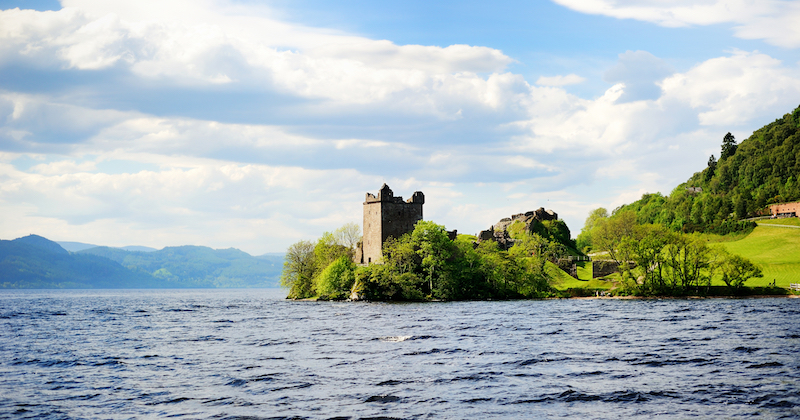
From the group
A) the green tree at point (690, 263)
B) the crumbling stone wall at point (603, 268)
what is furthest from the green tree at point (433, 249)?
the green tree at point (690, 263)

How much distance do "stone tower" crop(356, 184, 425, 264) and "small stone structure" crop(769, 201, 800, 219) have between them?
319ft

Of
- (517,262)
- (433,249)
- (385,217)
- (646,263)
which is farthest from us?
(385,217)

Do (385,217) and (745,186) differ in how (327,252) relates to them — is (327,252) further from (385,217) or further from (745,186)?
(745,186)

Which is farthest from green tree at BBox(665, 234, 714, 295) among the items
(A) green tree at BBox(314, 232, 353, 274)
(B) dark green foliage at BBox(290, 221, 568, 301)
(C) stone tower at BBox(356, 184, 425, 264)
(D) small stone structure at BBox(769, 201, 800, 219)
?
(D) small stone structure at BBox(769, 201, 800, 219)

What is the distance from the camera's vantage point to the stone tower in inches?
4168

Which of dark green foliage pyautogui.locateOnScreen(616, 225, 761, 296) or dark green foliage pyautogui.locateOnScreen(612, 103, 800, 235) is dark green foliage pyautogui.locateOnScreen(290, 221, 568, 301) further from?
dark green foliage pyautogui.locateOnScreen(612, 103, 800, 235)

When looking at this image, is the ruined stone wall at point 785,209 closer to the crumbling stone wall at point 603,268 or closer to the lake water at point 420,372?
the crumbling stone wall at point 603,268

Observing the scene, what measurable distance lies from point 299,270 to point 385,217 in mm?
25595

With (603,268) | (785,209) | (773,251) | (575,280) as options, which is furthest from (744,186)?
(575,280)

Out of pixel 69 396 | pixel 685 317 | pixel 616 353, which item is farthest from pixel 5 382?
pixel 685 317

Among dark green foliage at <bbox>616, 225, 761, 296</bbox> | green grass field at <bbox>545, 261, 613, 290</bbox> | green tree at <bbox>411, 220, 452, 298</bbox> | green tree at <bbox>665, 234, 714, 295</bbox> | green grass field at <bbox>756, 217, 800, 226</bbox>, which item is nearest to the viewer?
dark green foliage at <bbox>616, 225, 761, 296</bbox>

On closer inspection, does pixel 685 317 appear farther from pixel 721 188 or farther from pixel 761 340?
pixel 721 188

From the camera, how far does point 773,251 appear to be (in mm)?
112062

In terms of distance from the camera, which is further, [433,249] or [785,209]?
[785,209]
